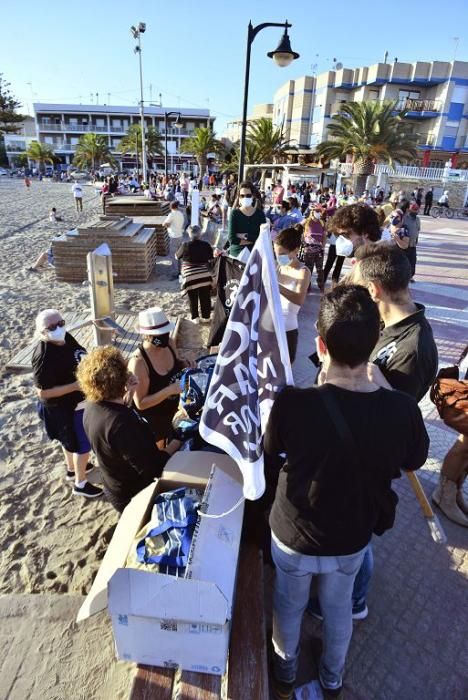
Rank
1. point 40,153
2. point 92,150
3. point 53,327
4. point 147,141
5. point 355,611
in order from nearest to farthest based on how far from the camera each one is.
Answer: point 355,611, point 53,327, point 147,141, point 92,150, point 40,153

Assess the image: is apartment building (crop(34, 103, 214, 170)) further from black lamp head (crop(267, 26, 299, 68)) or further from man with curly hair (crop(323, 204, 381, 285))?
man with curly hair (crop(323, 204, 381, 285))

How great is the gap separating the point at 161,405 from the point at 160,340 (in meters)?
0.54

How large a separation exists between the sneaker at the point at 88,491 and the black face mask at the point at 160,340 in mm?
1412

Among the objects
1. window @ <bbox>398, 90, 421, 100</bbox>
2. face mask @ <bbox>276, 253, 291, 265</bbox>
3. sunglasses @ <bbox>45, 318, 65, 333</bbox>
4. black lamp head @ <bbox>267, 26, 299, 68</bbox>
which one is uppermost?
window @ <bbox>398, 90, 421, 100</bbox>

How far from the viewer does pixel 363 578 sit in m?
2.45

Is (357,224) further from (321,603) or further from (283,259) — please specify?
(321,603)

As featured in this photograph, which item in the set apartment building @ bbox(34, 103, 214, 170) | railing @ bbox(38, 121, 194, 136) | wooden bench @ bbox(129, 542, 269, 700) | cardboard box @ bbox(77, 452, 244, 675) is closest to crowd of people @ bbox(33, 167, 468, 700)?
wooden bench @ bbox(129, 542, 269, 700)

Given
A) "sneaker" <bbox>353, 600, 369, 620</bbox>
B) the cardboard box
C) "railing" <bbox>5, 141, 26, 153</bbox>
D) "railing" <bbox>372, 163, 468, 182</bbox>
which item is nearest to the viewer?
the cardboard box

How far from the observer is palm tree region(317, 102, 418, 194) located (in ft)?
89.0

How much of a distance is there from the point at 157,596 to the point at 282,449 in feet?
2.52

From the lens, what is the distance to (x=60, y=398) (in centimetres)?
338

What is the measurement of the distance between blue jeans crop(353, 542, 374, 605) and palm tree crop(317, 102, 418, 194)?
29.3 m

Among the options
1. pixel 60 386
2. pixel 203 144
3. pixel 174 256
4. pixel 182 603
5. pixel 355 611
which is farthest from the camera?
pixel 203 144

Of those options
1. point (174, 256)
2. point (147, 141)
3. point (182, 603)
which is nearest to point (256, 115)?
point (147, 141)
